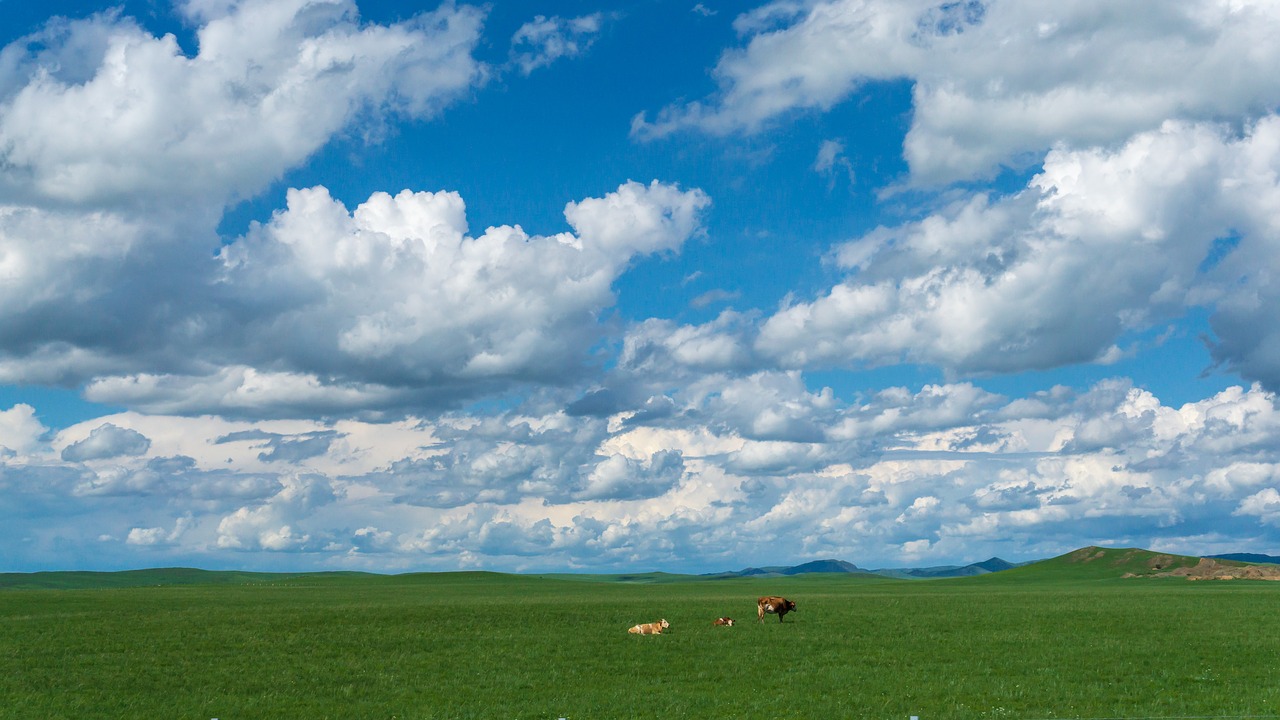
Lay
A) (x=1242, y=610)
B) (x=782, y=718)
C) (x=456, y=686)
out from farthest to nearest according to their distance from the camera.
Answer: (x=1242, y=610)
(x=456, y=686)
(x=782, y=718)

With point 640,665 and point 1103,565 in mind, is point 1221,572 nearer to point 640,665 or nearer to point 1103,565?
point 1103,565

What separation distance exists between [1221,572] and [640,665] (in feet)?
419

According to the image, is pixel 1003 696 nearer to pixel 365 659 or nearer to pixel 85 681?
pixel 365 659

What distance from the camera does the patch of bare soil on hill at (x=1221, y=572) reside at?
130m

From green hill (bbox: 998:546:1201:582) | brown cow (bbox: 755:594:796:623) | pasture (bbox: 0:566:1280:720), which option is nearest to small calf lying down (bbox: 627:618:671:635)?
pasture (bbox: 0:566:1280:720)

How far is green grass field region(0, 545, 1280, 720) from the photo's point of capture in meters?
29.3

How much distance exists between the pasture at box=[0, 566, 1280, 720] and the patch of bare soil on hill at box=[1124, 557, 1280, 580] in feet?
279

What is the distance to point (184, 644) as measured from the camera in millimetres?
43438

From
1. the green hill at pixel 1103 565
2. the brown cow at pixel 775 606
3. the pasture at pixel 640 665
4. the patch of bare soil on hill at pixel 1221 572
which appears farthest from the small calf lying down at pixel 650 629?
the green hill at pixel 1103 565

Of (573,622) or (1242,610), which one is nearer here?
(573,622)

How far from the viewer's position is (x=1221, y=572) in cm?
13562

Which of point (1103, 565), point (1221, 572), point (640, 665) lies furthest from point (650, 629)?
point (1103, 565)

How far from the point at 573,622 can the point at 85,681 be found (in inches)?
1007

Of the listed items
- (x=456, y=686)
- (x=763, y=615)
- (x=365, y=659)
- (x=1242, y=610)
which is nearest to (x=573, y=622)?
(x=763, y=615)
